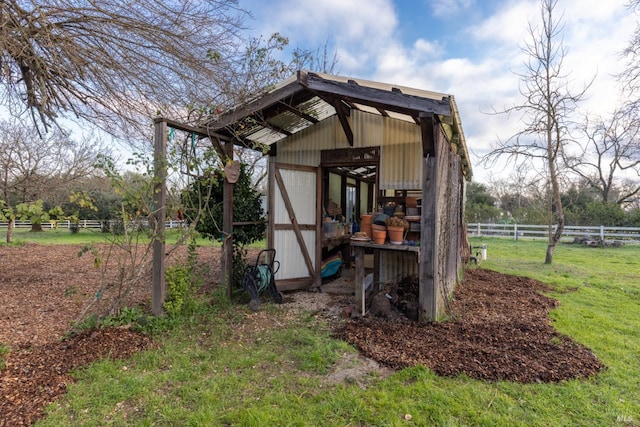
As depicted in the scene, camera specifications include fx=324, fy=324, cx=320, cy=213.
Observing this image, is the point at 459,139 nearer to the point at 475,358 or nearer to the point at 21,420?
the point at 475,358

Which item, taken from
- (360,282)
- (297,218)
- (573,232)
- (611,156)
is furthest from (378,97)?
(611,156)

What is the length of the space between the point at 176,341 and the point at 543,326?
396 cm

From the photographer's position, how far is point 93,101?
14.7 feet

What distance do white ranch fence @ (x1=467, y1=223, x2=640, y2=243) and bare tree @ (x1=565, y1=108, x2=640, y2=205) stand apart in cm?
166

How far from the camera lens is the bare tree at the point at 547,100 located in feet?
27.3

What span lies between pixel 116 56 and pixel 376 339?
4.48m

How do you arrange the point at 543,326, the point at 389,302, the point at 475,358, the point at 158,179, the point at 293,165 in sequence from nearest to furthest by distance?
the point at 475,358, the point at 158,179, the point at 543,326, the point at 389,302, the point at 293,165

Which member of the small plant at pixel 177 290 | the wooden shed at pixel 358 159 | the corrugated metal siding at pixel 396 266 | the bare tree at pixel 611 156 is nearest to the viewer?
the small plant at pixel 177 290

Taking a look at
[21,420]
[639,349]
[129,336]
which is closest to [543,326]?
[639,349]

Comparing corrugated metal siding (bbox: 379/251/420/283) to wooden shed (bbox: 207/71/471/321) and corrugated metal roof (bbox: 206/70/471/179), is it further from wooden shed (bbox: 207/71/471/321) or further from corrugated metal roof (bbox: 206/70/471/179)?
corrugated metal roof (bbox: 206/70/471/179)

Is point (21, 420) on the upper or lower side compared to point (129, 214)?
lower

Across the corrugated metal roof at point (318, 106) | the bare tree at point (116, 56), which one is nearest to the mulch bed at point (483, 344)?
the corrugated metal roof at point (318, 106)

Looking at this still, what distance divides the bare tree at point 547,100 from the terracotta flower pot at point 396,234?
6938mm

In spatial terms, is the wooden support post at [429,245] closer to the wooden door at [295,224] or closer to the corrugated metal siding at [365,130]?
the corrugated metal siding at [365,130]
